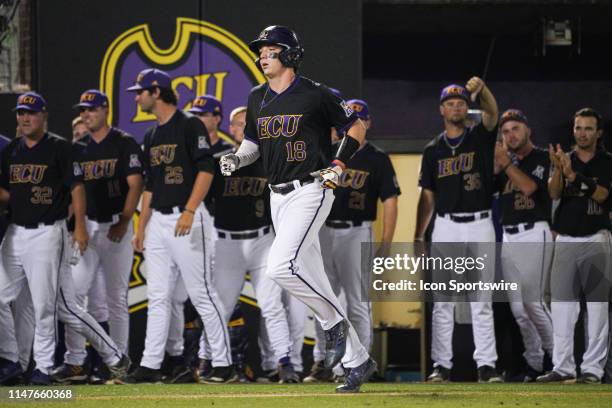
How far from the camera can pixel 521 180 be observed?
7.76m

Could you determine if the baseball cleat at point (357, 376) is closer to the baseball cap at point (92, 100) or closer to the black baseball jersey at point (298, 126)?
the black baseball jersey at point (298, 126)

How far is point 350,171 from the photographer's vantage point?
8125mm

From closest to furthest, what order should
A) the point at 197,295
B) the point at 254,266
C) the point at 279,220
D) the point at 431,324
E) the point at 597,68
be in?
the point at 279,220 < the point at 197,295 < the point at 254,266 < the point at 431,324 < the point at 597,68

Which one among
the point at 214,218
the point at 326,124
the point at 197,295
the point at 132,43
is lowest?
the point at 197,295

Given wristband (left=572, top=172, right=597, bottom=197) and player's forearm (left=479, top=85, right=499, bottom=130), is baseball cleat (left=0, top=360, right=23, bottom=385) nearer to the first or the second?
player's forearm (left=479, top=85, right=499, bottom=130)

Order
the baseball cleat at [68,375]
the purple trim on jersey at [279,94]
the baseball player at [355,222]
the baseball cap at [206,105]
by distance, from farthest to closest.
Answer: the baseball cap at [206,105]
the baseball player at [355,222]
the baseball cleat at [68,375]
the purple trim on jersey at [279,94]

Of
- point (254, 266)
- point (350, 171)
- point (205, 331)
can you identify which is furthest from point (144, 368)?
point (350, 171)

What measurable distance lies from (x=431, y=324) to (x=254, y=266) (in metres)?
1.60

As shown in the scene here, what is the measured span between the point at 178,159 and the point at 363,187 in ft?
4.80

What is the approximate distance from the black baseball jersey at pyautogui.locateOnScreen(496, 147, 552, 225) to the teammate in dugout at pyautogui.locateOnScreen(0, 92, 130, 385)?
2946mm

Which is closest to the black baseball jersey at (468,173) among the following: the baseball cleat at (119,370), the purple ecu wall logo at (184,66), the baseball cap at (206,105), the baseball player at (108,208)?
the baseball cap at (206,105)

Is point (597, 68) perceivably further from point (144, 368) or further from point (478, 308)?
point (144, 368)

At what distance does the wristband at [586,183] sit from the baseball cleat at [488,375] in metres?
1.35

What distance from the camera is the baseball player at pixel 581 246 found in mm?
7238
